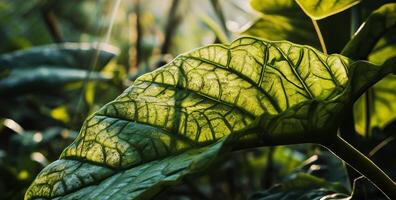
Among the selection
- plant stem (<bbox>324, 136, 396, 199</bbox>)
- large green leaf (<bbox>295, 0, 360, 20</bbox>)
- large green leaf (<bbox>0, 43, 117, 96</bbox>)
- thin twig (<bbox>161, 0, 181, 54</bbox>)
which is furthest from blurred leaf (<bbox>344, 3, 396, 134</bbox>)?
thin twig (<bbox>161, 0, 181, 54</bbox>)

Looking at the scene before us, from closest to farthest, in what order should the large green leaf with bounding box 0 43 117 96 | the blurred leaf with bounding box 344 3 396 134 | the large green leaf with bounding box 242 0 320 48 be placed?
the blurred leaf with bounding box 344 3 396 134
the large green leaf with bounding box 242 0 320 48
the large green leaf with bounding box 0 43 117 96

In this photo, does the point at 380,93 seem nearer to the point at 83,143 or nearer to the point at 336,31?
the point at 336,31

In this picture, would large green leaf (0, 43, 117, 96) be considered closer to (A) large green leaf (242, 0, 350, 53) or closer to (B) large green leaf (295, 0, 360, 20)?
(A) large green leaf (242, 0, 350, 53)

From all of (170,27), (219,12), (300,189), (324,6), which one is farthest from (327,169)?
(170,27)

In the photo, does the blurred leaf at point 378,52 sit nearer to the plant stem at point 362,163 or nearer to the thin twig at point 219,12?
the plant stem at point 362,163

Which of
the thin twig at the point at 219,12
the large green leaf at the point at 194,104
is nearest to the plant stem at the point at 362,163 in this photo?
the large green leaf at the point at 194,104

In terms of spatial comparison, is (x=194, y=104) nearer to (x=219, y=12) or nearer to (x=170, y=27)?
(x=219, y=12)
